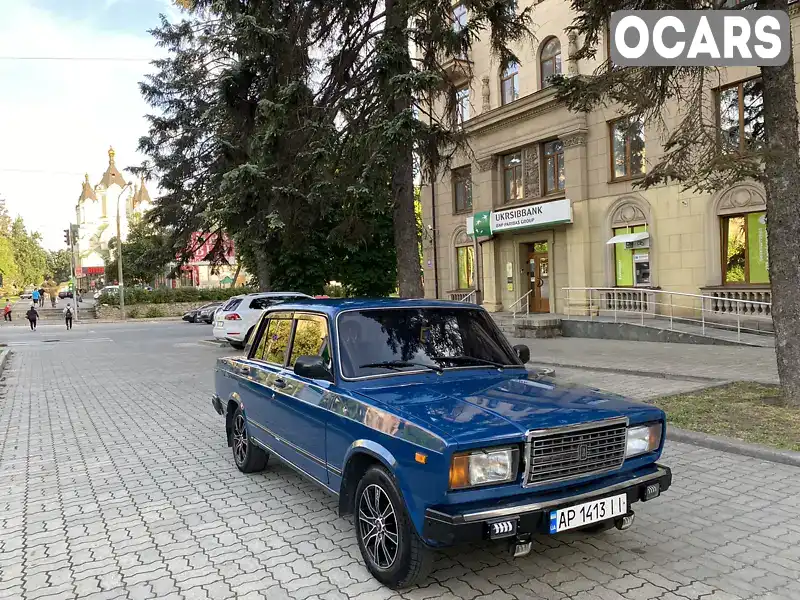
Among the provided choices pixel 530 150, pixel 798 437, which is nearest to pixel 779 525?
pixel 798 437

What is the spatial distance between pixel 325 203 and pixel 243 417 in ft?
32.8

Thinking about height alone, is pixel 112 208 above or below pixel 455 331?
above

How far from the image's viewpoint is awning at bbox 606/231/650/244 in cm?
1969

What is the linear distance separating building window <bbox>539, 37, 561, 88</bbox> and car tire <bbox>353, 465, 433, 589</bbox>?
2194 cm

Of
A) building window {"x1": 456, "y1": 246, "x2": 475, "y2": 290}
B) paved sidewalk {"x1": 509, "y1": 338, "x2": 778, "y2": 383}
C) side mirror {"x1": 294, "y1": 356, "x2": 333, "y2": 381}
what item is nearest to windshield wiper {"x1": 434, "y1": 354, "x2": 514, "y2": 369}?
side mirror {"x1": 294, "y1": 356, "x2": 333, "y2": 381}

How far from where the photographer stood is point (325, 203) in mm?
15273

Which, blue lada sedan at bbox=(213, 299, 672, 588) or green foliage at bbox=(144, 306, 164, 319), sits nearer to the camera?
blue lada sedan at bbox=(213, 299, 672, 588)

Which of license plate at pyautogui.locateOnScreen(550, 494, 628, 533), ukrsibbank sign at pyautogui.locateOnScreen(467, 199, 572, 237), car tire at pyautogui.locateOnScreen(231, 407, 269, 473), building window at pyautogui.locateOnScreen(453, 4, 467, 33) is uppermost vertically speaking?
building window at pyautogui.locateOnScreen(453, 4, 467, 33)

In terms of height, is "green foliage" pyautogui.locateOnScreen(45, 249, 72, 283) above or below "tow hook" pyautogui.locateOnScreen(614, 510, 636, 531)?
above

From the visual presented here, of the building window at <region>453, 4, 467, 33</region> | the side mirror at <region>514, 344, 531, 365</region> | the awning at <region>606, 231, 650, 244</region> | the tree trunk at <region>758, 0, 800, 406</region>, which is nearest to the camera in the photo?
the side mirror at <region>514, 344, 531, 365</region>

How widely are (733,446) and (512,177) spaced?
65.7ft

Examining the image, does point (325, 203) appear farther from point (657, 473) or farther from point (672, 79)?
point (657, 473)

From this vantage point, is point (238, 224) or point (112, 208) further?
point (112, 208)

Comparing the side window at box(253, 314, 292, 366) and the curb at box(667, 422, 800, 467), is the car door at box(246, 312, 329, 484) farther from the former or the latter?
the curb at box(667, 422, 800, 467)
